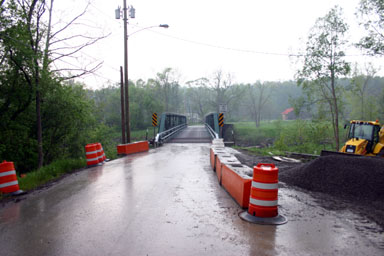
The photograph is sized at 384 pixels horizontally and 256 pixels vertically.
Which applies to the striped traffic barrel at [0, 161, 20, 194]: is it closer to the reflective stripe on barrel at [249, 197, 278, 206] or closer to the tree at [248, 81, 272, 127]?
the reflective stripe on barrel at [249, 197, 278, 206]

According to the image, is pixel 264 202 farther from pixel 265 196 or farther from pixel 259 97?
pixel 259 97

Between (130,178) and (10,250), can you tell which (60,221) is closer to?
(10,250)

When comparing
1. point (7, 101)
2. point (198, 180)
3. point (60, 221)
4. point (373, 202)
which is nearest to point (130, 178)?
point (198, 180)

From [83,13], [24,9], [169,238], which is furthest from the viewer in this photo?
[83,13]

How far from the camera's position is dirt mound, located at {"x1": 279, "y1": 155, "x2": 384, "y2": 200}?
7.52m

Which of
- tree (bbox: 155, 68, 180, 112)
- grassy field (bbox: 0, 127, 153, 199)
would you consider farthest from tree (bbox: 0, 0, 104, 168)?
tree (bbox: 155, 68, 180, 112)

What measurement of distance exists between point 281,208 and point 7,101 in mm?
13404

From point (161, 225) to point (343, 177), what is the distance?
18.6ft

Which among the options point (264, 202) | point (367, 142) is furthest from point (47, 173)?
point (367, 142)

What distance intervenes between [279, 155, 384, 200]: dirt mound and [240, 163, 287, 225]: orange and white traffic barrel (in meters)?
3.19

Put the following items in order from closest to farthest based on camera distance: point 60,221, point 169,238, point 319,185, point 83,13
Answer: point 169,238
point 60,221
point 319,185
point 83,13

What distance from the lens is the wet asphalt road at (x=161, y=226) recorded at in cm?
424

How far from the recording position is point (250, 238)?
15.0ft

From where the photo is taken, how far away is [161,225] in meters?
5.21
